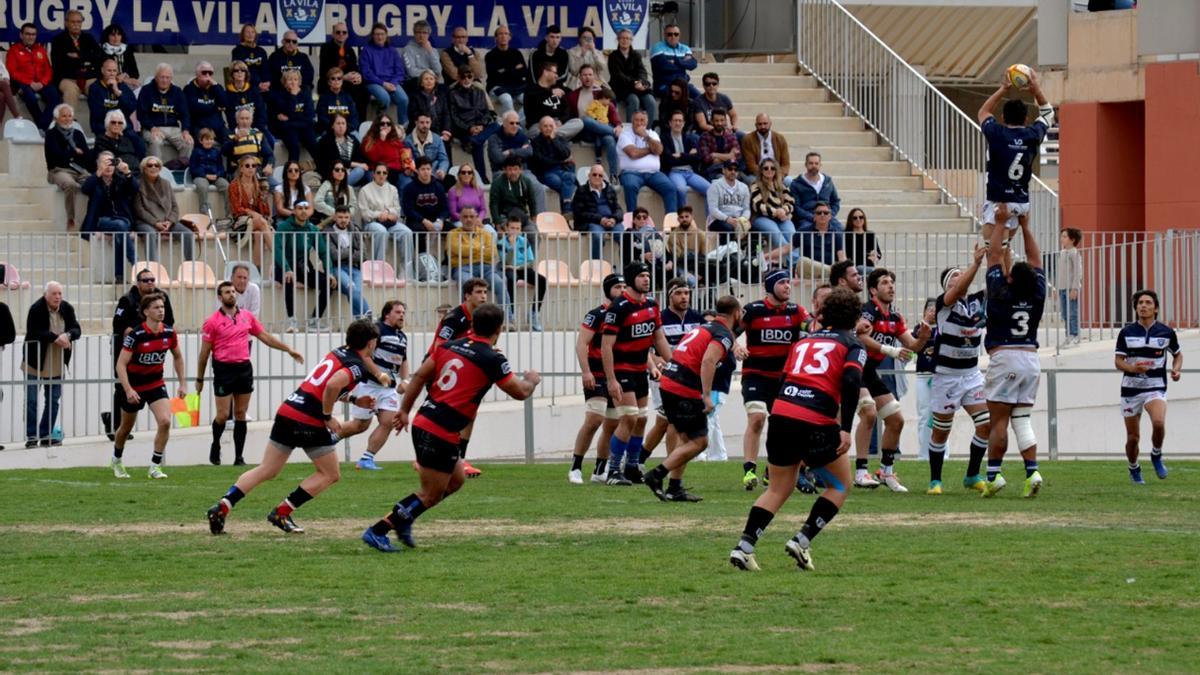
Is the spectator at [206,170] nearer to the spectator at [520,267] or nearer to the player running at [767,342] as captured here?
the spectator at [520,267]

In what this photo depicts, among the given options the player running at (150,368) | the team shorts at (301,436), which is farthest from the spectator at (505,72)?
the team shorts at (301,436)

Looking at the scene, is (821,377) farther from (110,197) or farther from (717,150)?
(717,150)

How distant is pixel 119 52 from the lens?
92.2ft

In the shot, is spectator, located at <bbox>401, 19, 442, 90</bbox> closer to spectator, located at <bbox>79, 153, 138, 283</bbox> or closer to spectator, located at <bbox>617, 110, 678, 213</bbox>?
spectator, located at <bbox>617, 110, 678, 213</bbox>

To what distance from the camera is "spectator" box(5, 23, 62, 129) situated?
27609 millimetres

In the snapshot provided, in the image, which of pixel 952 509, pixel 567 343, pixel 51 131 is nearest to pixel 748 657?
pixel 952 509

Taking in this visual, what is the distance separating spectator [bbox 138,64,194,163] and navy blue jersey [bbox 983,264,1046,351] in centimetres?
1400

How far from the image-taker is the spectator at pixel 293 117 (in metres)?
27.9

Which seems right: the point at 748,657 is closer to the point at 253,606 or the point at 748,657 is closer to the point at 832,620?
the point at 832,620


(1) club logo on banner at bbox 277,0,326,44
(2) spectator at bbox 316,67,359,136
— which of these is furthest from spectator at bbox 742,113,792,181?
(1) club logo on banner at bbox 277,0,326,44

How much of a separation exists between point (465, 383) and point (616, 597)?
254 cm

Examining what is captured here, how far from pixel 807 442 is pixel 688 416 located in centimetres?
502

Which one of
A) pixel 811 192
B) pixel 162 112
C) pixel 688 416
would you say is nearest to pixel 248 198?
pixel 162 112

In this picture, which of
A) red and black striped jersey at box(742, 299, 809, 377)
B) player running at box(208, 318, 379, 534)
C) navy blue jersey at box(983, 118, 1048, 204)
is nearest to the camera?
player running at box(208, 318, 379, 534)
